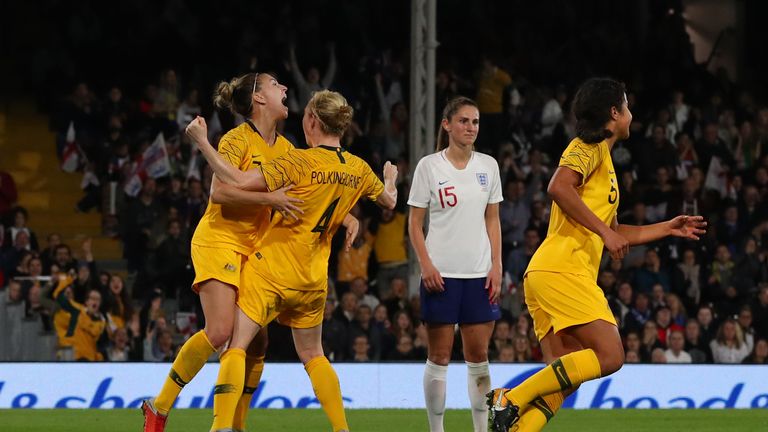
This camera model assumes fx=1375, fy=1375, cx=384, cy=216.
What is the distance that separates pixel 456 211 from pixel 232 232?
5.05 ft

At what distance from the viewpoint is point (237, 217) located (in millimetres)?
7730

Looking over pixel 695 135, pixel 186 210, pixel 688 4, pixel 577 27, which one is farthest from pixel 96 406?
pixel 688 4

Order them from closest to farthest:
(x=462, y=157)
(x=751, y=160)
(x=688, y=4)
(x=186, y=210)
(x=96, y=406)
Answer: (x=462, y=157) → (x=96, y=406) → (x=186, y=210) → (x=751, y=160) → (x=688, y=4)

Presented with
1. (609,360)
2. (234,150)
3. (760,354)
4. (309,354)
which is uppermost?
(234,150)

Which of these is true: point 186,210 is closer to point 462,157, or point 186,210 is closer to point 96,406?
point 96,406

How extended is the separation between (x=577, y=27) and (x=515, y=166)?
15.3 feet

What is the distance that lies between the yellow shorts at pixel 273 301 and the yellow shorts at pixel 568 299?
1239 millimetres

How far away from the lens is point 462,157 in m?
8.59

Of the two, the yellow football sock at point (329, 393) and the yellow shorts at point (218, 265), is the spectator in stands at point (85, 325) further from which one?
the yellow football sock at point (329, 393)

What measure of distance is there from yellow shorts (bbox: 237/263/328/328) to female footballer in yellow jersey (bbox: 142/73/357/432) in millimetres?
89

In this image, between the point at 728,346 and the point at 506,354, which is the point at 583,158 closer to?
the point at 506,354

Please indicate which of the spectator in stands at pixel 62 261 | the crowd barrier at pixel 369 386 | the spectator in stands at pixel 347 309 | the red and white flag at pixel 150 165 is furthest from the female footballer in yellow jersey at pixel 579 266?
the red and white flag at pixel 150 165

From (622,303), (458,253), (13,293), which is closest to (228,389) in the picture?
(458,253)

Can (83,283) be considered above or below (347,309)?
above
